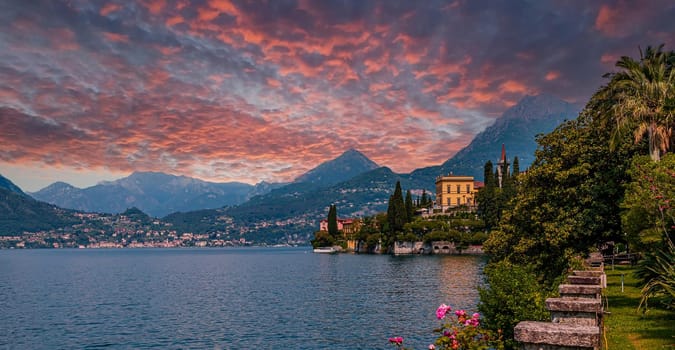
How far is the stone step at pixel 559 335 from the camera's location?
645cm

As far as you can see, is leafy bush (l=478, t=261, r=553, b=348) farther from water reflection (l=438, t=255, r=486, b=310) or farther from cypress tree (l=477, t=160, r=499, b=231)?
cypress tree (l=477, t=160, r=499, b=231)

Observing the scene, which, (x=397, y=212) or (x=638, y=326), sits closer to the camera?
(x=638, y=326)

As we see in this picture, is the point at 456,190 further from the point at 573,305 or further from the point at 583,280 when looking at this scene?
the point at 573,305

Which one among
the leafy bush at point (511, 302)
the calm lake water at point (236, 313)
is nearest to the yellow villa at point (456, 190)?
the calm lake water at point (236, 313)

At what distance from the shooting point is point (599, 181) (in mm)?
28906

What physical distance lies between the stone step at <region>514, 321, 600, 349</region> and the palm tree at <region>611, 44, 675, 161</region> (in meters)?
22.1

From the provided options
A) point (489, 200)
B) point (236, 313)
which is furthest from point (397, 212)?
point (236, 313)

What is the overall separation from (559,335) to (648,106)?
23556mm

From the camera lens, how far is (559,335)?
6.66 meters

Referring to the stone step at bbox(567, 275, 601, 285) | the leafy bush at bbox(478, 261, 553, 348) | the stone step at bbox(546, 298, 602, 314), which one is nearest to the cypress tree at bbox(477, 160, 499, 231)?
the leafy bush at bbox(478, 261, 553, 348)

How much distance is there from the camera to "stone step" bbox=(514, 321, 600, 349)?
21.2ft

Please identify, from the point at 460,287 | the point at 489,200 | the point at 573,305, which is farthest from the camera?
the point at 489,200

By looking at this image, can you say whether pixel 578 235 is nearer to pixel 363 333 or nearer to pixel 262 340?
pixel 363 333

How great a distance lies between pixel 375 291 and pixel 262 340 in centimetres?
2796
